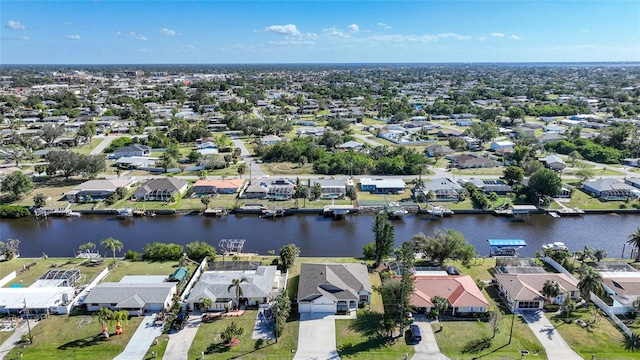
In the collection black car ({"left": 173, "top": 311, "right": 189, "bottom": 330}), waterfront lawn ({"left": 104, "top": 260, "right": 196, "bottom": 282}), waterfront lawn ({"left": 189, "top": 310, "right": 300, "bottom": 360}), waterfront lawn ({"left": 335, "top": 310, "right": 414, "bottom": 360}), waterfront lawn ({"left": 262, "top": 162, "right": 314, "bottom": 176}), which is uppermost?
waterfront lawn ({"left": 262, "top": 162, "right": 314, "bottom": 176})

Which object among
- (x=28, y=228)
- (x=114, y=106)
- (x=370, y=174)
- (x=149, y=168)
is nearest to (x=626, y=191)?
(x=370, y=174)

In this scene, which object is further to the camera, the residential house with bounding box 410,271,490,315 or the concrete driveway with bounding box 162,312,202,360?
the residential house with bounding box 410,271,490,315

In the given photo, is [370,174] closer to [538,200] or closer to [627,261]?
[538,200]

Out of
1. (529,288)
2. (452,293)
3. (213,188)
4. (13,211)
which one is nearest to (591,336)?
(529,288)

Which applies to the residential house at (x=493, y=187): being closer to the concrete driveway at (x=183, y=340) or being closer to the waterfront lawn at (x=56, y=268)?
the concrete driveway at (x=183, y=340)

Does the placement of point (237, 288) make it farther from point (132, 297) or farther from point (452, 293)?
point (452, 293)

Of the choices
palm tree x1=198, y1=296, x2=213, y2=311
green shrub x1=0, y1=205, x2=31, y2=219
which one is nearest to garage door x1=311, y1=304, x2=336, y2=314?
palm tree x1=198, y1=296, x2=213, y2=311

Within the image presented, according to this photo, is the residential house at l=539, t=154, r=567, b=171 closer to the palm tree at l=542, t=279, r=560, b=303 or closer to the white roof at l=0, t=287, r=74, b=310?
the palm tree at l=542, t=279, r=560, b=303
